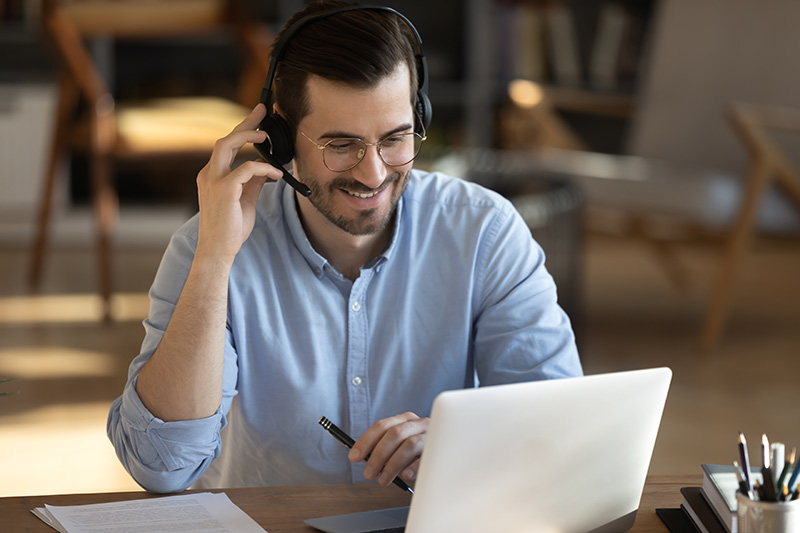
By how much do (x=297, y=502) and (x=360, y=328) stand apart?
1.11 feet

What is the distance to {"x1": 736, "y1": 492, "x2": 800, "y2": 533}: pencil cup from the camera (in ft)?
2.42

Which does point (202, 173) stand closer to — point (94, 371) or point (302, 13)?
point (302, 13)

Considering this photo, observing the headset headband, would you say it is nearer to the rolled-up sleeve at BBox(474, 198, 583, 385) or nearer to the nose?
the nose

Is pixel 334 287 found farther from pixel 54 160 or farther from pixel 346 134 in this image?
pixel 54 160

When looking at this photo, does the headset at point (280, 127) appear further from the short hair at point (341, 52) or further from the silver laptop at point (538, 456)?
the silver laptop at point (538, 456)

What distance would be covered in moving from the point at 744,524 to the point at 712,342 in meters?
2.52

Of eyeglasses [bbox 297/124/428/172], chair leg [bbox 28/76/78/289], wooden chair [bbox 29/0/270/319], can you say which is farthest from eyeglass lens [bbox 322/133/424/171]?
chair leg [bbox 28/76/78/289]

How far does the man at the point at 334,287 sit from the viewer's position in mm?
1078

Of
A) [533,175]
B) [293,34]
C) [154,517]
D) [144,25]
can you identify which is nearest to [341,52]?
[293,34]

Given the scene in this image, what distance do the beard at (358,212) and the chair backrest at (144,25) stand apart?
202cm

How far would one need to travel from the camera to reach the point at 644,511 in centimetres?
89

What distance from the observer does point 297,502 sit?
0.89 m

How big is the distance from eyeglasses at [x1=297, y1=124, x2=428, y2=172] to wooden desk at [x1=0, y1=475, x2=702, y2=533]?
1.25 ft

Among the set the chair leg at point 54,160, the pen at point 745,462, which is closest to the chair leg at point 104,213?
the chair leg at point 54,160
